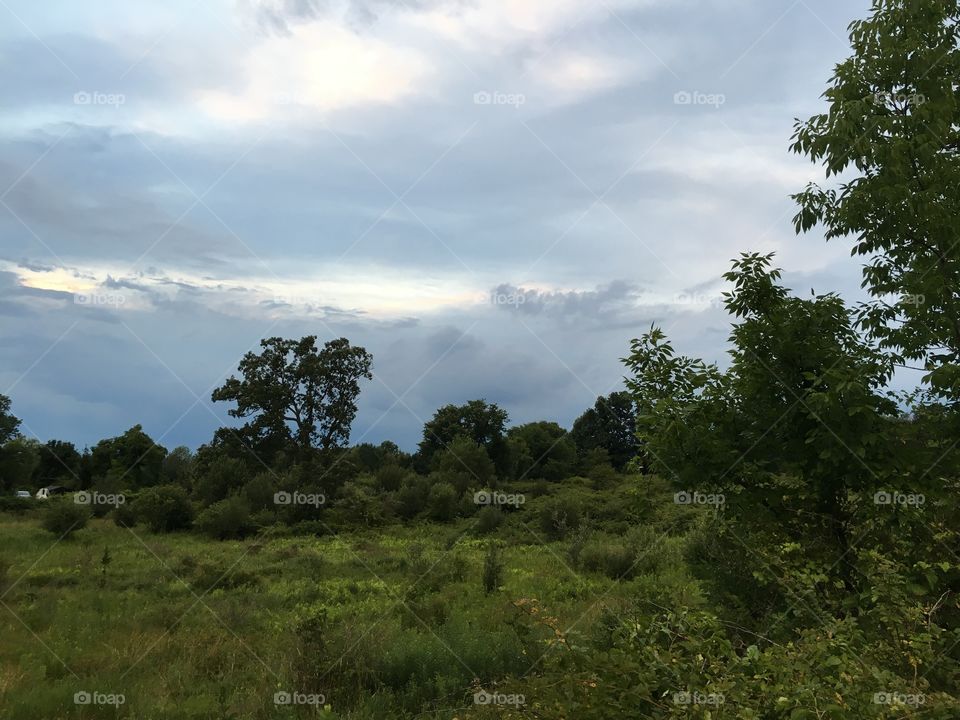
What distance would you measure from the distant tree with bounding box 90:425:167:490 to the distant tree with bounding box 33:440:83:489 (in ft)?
7.44

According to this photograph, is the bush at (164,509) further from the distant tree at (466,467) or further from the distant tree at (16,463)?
the distant tree at (16,463)

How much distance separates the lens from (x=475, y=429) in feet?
179

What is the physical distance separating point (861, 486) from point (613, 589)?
34.1 feet

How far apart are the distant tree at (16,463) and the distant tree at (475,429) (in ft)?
105

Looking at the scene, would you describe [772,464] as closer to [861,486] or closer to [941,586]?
[861,486]

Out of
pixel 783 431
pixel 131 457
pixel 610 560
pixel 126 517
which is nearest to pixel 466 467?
pixel 126 517

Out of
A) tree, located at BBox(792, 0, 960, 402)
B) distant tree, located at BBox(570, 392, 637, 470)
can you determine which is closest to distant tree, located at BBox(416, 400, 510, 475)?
distant tree, located at BBox(570, 392, 637, 470)

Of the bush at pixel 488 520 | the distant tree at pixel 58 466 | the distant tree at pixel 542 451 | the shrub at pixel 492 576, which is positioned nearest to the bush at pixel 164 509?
the bush at pixel 488 520

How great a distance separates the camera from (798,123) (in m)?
8.72

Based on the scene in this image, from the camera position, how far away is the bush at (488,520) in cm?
3000

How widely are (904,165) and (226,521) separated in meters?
29.5

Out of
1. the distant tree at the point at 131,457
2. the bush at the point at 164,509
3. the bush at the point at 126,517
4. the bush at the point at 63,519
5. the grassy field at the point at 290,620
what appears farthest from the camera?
the distant tree at the point at 131,457

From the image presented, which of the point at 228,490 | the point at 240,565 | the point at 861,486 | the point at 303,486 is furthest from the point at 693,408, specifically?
the point at 228,490

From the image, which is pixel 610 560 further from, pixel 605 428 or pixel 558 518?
pixel 605 428
